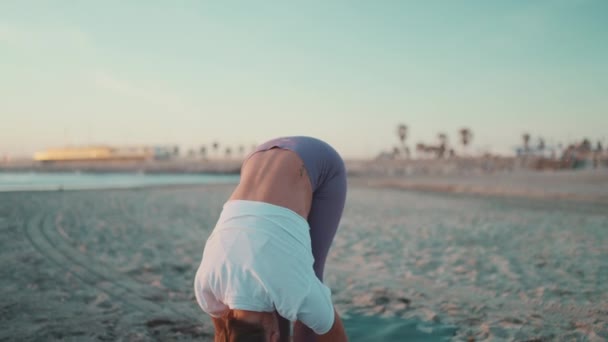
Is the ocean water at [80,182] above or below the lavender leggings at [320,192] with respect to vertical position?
below

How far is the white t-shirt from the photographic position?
1.38 m

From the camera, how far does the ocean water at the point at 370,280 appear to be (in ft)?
9.09

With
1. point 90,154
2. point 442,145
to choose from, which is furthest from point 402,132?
point 90,154

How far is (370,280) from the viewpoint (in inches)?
159

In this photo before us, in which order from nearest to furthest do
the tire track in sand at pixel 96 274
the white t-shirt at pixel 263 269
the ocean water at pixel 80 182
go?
the white t-shirt at pixel 263 269 < the tire track in sand at pixel 96 274 < the ocean water at pixel 80 182

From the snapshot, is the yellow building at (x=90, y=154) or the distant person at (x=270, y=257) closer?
the distant person at (x=270, y=257)

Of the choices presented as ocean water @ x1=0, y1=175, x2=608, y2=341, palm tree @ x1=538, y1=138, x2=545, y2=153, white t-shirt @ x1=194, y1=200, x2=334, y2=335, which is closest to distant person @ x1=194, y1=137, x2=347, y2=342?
white t-shirt @ x1=194, y1=200, x2=334, y2=335

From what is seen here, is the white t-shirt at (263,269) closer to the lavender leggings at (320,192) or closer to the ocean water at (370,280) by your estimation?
the lavender leggings at (320,192)

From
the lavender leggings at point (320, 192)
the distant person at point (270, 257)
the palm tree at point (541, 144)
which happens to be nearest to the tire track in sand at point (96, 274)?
the lavender leggings at point (320, 192)

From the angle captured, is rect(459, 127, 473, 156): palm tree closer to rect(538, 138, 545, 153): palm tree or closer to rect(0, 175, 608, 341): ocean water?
rect(538, 138, 545, 153): palm tree

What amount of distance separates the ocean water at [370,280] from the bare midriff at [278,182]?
1.42 m

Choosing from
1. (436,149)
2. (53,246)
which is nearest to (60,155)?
(436,149)

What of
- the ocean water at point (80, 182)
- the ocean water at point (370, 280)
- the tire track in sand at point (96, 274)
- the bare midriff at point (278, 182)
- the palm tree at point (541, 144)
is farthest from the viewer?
the palm tree at point (541, 144)

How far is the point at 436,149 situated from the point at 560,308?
3841 inches
